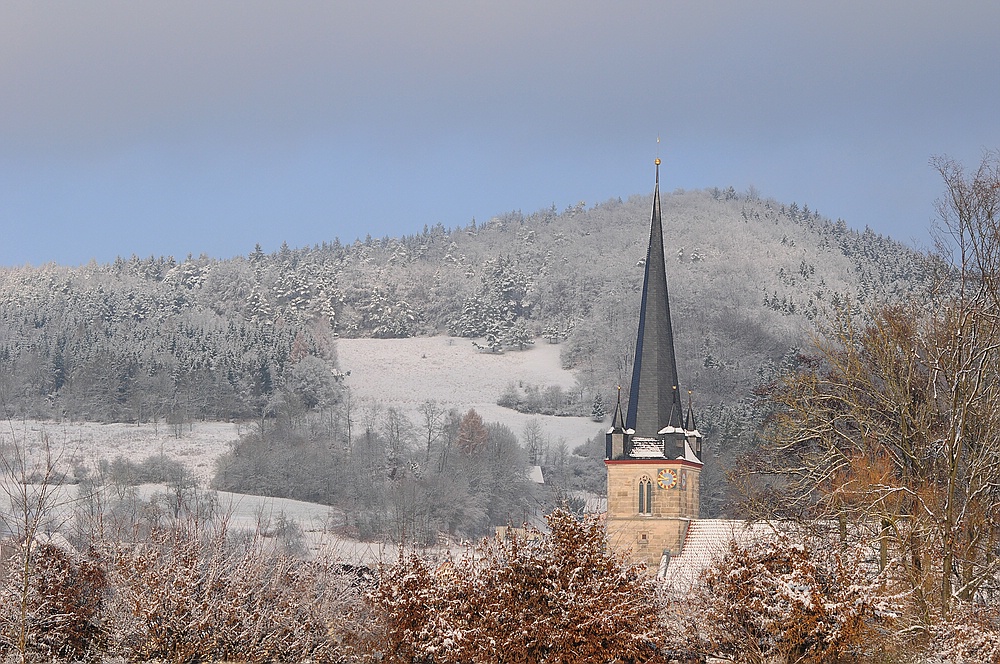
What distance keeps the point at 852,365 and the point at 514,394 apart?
11033 cm

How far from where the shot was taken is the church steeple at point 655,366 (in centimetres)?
4619

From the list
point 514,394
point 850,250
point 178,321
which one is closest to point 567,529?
point 514,394

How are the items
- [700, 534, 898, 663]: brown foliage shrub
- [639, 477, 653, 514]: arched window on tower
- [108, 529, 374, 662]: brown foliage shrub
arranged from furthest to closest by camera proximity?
[639, 477, 653, 514]: arched window on tower < [108, 529, 374, 662]: brown foliage shrub < [700, 534, 898, 663]: brown foliage shrub

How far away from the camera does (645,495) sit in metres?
45.8

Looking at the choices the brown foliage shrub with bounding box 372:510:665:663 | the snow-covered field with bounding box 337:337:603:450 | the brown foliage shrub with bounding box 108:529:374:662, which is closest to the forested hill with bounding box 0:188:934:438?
the snow-covered field with bounding box 337:337:603:450

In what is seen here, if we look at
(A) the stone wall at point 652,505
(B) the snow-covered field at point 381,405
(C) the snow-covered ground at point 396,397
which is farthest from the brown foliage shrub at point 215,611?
(C) the snow-covered ground at point 396,397

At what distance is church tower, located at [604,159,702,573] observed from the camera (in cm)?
4538

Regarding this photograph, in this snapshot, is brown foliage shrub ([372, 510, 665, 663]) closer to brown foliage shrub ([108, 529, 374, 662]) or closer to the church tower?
brown foliage shrub ([108, 529, 374, 662])

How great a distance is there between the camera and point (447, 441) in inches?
4444

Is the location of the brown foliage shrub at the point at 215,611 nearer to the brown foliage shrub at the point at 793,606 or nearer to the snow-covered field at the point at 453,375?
the brown foliage shrub at the point at 793,606

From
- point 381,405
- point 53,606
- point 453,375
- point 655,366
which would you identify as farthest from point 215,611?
point 453,375

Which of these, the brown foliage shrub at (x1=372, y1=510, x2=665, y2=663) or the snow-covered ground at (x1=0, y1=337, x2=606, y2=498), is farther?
the snow-covered ground at (x1=0, y1=337, x2=606, y2=498)

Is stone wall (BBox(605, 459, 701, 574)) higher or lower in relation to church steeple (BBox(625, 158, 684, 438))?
lower

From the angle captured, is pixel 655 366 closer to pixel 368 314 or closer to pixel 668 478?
pixel 668 478
